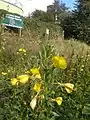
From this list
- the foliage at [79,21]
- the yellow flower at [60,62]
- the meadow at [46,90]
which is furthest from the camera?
the foliage at [79,21]

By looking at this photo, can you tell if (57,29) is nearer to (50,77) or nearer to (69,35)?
(69,35)

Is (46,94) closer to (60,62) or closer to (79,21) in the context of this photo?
(60,62)

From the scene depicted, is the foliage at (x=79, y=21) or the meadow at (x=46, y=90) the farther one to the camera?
the foliage at (x=79, y=21)

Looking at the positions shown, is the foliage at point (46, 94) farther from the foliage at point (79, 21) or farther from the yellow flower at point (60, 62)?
the foliage at point (79, 21)

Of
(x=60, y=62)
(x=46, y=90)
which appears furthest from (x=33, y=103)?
(x=60, y=62)

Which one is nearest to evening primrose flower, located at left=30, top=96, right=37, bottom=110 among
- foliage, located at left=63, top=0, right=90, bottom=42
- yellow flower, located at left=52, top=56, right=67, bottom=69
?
yellow flower, located at left=52, top=56, right=67, bottom=69

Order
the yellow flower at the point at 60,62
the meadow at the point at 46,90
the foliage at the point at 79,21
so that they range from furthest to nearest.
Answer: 1. the foliage at the point at 79,21
2. the meadow at the point at 46,90
3. the yellow flower at the point at 60,62

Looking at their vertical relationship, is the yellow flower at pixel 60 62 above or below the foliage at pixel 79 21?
above

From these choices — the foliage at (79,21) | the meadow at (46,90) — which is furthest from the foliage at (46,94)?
the foliage at (79,21)

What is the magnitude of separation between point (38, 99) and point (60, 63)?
33 cm

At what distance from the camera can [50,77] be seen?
257 cm

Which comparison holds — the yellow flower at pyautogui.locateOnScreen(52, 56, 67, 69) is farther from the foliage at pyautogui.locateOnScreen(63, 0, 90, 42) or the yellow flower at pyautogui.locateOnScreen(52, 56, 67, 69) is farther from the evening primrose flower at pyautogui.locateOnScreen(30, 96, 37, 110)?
the foliage at pyautogui.locateOnScreen(63, 0, 90, 42)

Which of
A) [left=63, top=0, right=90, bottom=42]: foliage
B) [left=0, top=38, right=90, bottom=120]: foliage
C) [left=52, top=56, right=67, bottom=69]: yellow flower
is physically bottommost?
[left=63, top=0, right=90, bottom=42]: foliage

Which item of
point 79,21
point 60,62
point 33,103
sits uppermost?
point 60,62
